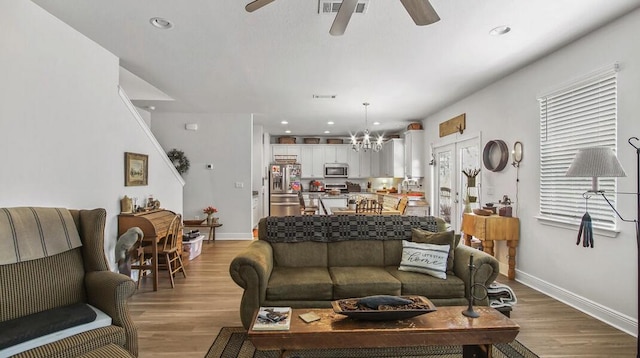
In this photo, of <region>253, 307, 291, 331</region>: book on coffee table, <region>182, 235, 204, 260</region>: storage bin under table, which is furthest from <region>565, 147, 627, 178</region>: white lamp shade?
<region>182, 235, 204, 260</region>: storage bin under table

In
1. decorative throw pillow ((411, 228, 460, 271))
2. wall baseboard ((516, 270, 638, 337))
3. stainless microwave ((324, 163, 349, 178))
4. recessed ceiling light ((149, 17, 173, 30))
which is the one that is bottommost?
wall baseboard ((516, 270, 638, 337))

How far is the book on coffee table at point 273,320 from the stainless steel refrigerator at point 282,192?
7.02 meters

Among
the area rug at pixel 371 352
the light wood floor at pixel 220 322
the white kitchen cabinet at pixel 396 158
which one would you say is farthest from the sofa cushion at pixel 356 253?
the white kitchen cabinet at pixel 396 158

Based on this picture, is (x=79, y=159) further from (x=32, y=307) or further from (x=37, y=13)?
(x=32, y=307)

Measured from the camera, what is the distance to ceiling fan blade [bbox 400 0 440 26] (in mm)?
1859

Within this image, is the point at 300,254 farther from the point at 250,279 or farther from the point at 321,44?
the point at 321,44

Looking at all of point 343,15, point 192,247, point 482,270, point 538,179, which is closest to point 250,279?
point 482,270

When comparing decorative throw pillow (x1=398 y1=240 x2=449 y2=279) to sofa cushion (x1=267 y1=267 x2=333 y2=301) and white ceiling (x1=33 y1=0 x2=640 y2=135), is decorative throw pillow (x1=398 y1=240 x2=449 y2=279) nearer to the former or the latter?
sofa cushion (x1=267 y1=267 x2=333 y2=301)

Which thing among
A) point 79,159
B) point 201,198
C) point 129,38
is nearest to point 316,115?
point 201,198

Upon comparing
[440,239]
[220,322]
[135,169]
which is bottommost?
[220,322]

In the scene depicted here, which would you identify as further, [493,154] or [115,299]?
[493,154]

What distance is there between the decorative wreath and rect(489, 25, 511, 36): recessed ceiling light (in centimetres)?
575

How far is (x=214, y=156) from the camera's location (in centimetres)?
680

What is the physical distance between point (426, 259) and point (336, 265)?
0.84m
